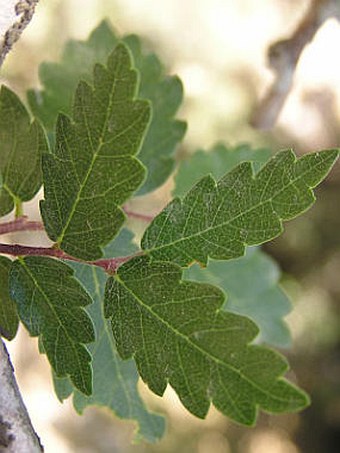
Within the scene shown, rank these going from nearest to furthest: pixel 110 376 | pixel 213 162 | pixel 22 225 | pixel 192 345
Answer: pixel 192 345 → pixel 22 225 → pixel 110 376 → pixel 213 162

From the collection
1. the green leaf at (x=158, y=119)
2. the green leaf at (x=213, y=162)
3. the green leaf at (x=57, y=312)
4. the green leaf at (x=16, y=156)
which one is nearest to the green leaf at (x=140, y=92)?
the green leaf at (x=158, y=119)

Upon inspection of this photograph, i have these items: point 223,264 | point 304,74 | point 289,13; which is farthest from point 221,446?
point 223,264

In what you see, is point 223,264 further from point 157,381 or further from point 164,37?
point 164,37

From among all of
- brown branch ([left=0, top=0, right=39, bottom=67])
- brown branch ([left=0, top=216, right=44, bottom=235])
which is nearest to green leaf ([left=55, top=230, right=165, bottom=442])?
brown branch ([left=0, top=216, right=44, bottom=235])

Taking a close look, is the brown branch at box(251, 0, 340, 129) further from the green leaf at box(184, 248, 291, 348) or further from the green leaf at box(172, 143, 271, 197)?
the green leaf at box(184, 248, 291, 348)

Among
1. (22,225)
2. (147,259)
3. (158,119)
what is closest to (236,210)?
(147,259)

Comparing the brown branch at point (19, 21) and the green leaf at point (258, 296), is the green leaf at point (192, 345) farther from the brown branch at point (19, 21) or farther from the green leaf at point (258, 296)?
the green leaf at point (258, 296)

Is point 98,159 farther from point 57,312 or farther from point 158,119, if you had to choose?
point 158,119
